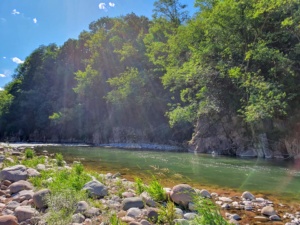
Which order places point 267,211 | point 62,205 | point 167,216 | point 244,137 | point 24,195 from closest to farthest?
1. point 167,216
2. point 62,205
3. point 267,211
4. point 24,195
5. point 244,137

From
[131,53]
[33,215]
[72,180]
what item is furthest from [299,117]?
[131,53]

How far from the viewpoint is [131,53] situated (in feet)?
128

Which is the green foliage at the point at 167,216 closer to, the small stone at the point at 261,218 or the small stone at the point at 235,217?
the small stone at the point at 235,217

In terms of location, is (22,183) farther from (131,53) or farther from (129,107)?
(131,53)

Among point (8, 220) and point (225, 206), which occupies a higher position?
point (8, 220)

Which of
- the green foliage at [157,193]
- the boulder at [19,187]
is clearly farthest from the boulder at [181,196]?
the boulder at [19,187]

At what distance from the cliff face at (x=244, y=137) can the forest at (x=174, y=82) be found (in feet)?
0.29

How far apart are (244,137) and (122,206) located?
713 inches

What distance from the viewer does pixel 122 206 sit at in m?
5.15

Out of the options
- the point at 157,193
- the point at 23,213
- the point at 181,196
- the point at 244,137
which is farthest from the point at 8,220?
the point at 244,137

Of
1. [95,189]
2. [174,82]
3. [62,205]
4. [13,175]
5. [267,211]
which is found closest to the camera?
[62,205]

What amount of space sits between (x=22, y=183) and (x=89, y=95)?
36993mm

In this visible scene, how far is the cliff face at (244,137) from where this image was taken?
740 inches

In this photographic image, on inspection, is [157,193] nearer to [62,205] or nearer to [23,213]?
[62,205]
